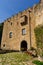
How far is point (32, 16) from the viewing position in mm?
25766

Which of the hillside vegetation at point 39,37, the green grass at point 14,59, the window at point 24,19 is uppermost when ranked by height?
the window at point 24,19

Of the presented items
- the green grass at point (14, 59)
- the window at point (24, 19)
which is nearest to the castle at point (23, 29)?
the window at point (24, 19)

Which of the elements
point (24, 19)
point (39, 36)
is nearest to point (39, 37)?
point (39, 36)

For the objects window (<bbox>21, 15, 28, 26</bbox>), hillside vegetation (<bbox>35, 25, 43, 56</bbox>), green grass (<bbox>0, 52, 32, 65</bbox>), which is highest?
window (<bbox>21, 15, 28, 26</bbox>)

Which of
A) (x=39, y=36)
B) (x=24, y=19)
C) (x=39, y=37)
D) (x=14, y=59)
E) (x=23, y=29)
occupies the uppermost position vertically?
(x=24, y=19)

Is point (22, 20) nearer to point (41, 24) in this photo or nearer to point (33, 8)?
point (33, 8)

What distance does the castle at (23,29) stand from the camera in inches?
965

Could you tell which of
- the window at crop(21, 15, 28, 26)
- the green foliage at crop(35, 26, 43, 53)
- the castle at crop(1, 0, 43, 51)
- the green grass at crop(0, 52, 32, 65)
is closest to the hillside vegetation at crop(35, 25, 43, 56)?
the green foliage at crop(35, 26, 43, 53)

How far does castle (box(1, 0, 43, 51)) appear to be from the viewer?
2452cm

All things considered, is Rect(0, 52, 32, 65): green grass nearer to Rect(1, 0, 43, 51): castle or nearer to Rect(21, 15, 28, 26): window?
Rect(1, 0, 43, 51): castle

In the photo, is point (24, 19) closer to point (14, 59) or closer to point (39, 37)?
point (39, 37)

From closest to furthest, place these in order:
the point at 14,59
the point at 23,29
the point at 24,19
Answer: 1. the point at 14,59
2. the point at 24,19
3. the point at 23,29

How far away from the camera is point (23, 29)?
2705cm

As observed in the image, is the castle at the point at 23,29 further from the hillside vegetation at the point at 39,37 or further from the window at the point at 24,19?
the hillside vegetation at the point at 39,37
